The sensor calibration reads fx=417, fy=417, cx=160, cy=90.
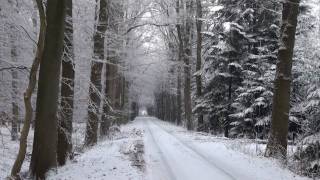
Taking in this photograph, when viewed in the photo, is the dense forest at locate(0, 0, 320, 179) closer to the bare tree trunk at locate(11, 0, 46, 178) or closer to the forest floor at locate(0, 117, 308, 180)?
the bare tree trunk at locate(11, 0, 46, 178)

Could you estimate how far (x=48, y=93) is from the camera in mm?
10680

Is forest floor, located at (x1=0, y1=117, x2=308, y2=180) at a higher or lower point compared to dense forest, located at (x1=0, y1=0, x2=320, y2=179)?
lower

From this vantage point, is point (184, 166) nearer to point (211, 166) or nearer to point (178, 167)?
point (178, 167)

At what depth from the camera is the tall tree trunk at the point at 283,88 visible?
13.7 m

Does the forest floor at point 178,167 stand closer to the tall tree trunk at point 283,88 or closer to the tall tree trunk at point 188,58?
the tall tree trunk at point 283,88

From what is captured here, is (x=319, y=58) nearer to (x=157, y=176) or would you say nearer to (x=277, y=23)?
(x=157, y=176)

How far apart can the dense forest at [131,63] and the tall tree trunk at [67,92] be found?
0.04 meters

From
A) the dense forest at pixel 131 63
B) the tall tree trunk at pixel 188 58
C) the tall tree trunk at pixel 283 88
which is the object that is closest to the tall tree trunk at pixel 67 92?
the dense forest at pixel 131 63

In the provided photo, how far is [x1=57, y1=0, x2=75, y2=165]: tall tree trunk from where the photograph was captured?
1347 centimetres

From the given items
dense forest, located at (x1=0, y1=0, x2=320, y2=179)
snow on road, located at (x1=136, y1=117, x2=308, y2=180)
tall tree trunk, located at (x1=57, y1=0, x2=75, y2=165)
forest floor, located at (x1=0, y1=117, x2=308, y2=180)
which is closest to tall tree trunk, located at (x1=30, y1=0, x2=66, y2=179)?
dense forest, located at (x1=0, y1=0, x2=320, y2=179)

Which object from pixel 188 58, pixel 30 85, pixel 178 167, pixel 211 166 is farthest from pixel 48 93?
pixel 188 58

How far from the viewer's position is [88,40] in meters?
18.4

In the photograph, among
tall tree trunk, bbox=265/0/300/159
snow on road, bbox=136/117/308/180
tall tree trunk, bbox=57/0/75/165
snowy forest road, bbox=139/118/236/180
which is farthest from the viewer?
tall tree trunk, bbox=265/0/300/159

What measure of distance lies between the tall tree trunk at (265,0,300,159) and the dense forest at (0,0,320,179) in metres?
0.03
